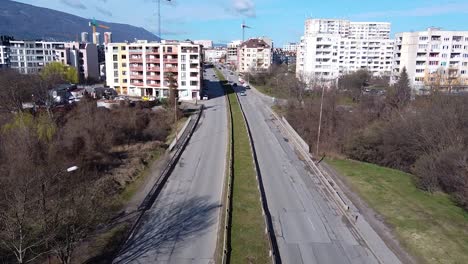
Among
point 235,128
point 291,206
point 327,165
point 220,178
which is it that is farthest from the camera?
point 235,128

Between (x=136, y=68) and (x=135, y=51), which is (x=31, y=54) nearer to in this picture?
(x=135, y=51)

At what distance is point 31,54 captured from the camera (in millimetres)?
91000

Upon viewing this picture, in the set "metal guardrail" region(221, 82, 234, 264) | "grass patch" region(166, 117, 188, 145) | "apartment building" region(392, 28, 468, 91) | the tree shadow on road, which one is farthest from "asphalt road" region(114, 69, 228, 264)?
"apartment building" region(392, 28, 468, 91)

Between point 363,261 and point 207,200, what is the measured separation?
29.8 ft

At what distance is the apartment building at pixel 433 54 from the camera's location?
225 feet

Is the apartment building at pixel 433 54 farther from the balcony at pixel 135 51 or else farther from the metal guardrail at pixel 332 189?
the balcony at pixel 135 51

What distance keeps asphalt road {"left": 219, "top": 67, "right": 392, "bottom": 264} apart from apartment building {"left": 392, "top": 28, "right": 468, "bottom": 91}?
164ft

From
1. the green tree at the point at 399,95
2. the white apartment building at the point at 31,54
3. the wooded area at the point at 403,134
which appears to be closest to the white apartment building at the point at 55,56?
the white apartment building at the point at 31,54

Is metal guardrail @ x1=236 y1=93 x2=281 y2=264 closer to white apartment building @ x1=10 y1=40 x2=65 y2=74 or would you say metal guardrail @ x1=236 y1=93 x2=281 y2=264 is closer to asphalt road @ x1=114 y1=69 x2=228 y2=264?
asphalt road @ x1=114 y1=69 x2=228 y2=264

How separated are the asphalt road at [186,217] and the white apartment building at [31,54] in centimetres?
7522

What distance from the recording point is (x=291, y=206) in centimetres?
2014

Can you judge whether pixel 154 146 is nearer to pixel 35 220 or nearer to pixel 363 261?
pixel 35 220

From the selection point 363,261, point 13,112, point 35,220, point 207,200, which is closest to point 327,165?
point 207,200

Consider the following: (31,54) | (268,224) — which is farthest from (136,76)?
(268,224)
